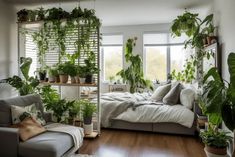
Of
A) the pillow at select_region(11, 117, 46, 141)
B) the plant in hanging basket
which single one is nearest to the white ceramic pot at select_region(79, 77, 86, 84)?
the plant in hanging basket

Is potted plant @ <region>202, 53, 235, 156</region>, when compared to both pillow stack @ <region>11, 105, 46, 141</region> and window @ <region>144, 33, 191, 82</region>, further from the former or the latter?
window @ <region>144, 33, 191, 82</region>

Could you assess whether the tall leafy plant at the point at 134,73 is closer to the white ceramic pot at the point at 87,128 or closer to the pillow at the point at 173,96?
the pillow at the point at 173,96

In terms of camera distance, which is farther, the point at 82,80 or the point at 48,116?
the point at 82,80

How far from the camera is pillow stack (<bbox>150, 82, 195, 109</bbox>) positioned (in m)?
4.23

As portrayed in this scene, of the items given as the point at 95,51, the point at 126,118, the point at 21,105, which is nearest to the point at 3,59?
the point at 21,105

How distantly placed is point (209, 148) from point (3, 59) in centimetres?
381

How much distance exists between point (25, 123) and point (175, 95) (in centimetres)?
298

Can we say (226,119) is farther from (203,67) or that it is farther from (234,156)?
(203,67)

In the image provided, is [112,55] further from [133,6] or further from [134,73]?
[133,6]

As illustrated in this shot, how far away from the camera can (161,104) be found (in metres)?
4.48

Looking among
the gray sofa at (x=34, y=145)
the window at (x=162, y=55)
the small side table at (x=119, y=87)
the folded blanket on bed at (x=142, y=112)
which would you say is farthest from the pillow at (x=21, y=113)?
the window at (x=162, y=55)

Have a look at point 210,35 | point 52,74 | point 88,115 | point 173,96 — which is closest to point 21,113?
point 88,115

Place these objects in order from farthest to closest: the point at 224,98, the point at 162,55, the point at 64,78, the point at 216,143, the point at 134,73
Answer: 1. the point at 162,55
2. the point at 134,73
3. the point at 64,78
4. the point at 216,143
5. the point at 224,98

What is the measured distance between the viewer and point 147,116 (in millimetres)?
4250
